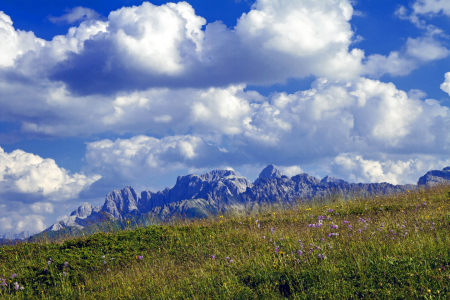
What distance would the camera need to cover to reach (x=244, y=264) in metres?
7.71

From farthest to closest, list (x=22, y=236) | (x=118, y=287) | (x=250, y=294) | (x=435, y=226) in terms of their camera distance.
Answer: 1. (x=22, y=236)
2. (x=435, y=226)
3. (x=118, y=287)
4. (x=250, y=294)

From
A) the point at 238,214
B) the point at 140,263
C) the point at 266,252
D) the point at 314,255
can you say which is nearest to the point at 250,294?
the point at 314,255

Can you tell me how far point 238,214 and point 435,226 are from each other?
931cm

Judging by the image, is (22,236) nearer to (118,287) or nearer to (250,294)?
(118,287)

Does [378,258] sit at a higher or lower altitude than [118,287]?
higher

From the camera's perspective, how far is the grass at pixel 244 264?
228 inches

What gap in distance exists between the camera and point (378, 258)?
6586 millimetres

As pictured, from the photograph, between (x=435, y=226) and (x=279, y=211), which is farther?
(x=279, y=211)

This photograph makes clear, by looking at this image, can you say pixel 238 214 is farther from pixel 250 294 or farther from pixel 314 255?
pixel 250 294

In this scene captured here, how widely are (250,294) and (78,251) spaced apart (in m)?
7.87

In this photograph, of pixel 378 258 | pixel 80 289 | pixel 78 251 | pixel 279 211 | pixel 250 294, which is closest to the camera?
pixel 250 294

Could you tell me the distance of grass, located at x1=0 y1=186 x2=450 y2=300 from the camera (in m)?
5.80

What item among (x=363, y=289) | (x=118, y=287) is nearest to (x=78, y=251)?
(x=118, y=287)

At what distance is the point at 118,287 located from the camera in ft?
26.0
